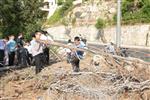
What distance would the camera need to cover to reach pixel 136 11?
47.2 metres

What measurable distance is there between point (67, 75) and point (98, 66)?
1.04m

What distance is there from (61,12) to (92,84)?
54.5m

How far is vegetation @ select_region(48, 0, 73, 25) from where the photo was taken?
204 feet

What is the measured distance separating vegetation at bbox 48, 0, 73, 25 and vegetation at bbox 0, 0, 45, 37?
126ft

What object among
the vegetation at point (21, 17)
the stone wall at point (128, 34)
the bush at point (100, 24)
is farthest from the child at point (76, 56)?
the bush at point (100, 24)

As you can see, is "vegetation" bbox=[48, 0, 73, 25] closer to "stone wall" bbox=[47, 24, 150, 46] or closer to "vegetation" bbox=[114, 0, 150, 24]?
"stone wall" bbox=[47, 24, 150, 46]

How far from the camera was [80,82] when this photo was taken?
11164 millimetres

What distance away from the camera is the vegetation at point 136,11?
44688 mm

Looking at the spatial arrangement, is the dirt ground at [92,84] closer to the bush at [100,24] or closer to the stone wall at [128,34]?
the stone wall at [128,34]

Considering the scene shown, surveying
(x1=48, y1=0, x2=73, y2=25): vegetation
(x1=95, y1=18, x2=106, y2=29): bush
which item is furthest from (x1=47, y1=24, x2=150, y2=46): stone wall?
(x1=48, y1=0, x2=73, y2=25): vegetation

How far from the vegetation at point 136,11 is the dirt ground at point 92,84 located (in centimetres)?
3308

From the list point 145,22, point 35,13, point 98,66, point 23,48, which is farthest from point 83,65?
point 145,22

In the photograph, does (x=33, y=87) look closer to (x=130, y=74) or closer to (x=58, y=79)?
(x=58, y=79)

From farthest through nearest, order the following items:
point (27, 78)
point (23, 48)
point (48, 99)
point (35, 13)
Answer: point (35, 13) < point (23, 48) < point (27, 78) < point (48, 99)
